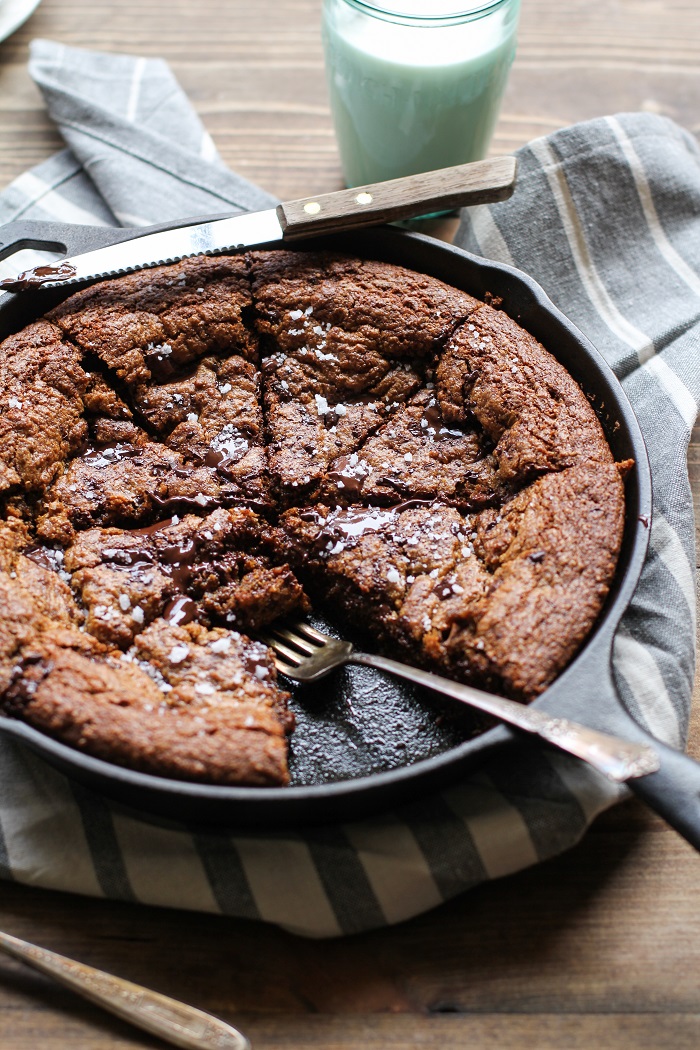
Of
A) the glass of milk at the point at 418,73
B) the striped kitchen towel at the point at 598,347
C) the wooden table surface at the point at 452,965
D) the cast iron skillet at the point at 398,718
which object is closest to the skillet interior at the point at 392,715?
the cast iron skillet at the point at 398,718

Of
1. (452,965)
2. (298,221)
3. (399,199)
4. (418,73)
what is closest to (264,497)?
(298,221)

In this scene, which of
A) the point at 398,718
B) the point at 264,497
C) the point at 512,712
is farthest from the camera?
the point at 264,497

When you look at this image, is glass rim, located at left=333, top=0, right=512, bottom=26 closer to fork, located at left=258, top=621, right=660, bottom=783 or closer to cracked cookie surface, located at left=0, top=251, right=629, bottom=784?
cracked cookie surface, located at left=0, top=251, right=629, bottom=784

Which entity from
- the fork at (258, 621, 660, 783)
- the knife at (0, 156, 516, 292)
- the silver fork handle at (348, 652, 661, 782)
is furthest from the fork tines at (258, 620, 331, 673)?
the knife at (0, 156, 516, 292)

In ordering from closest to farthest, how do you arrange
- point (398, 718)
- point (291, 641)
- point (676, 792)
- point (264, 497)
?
point (676, 792) < point (398, 718) < point (291, 641) < point (264, 497)

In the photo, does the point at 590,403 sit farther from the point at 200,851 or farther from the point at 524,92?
the point at 524,92

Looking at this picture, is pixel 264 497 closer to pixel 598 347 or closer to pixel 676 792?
pixel 598 347

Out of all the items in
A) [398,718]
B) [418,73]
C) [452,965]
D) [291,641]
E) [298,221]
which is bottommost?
[452,965]
